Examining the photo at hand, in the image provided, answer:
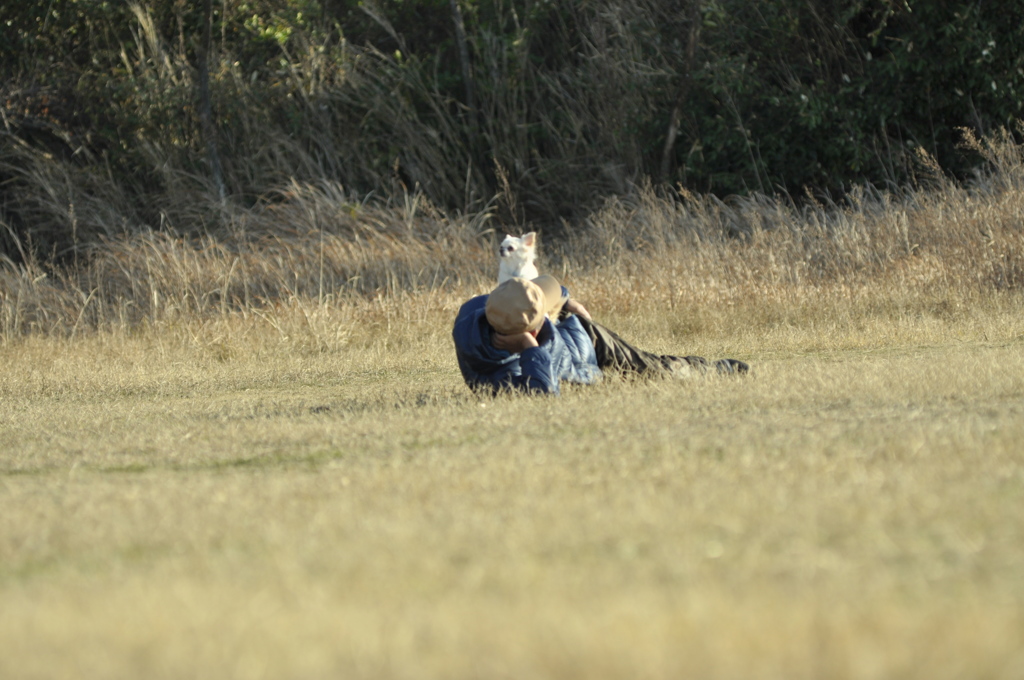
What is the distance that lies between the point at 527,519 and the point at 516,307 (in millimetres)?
2397

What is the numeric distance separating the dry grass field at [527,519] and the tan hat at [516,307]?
408 mm

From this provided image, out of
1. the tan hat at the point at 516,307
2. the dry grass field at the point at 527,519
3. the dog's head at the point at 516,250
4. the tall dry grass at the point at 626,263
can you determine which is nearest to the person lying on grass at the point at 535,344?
the tan hat at the point at 516,307

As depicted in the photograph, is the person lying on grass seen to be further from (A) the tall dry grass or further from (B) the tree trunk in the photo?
(B) the tree trunk

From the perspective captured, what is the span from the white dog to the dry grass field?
86cm

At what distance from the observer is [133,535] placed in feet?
11.6

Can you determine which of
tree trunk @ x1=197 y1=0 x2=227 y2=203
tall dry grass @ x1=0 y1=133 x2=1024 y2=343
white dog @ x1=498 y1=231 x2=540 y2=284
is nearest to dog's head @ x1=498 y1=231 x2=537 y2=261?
white dog @ x1=498 y1=231 x2=540 y2=284

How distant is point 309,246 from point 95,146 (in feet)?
27.9

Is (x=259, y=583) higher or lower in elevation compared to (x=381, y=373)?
higher

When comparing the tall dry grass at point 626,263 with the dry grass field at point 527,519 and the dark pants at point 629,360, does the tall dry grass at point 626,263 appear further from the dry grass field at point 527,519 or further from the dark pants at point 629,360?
the dark pants at point 629,360

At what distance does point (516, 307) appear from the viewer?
5.73 m

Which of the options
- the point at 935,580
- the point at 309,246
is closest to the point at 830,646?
the point at 935,580

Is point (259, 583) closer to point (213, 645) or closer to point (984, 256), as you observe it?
point (213, 645)

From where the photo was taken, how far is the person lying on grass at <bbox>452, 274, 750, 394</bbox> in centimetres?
578

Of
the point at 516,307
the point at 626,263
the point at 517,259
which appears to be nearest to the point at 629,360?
the point at 517,259
